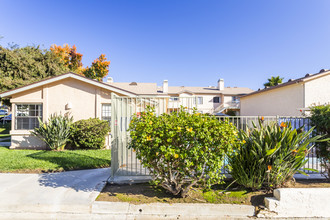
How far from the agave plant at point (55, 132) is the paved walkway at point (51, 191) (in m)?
3.44

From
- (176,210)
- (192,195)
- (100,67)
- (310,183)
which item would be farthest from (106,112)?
(100,67)

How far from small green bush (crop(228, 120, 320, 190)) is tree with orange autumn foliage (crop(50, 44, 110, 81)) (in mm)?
32812

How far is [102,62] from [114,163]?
37.5 meters

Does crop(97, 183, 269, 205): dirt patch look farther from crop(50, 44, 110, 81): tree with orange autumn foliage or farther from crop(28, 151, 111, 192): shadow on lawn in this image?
crop(50, 44, 110, 81): tree with orange autumn foliage

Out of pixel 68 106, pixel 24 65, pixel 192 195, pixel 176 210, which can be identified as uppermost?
pixel 24 65

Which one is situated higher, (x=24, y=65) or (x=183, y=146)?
(x=24, y=65)

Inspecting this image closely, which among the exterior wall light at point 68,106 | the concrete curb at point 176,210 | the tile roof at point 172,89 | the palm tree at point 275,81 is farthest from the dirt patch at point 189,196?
the palm tree at point 275,81

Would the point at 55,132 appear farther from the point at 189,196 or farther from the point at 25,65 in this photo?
the point at 25,65

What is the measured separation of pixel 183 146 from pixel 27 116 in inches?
401

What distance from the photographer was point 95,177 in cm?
501

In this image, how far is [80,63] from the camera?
35688mm

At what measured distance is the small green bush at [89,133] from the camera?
8.77 meters

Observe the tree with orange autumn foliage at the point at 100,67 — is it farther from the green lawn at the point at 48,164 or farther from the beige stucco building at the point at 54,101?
the green lawn at the point at 48,164

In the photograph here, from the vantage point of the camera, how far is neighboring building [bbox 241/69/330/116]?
537 inches
